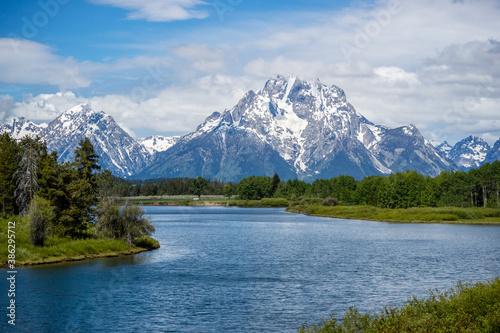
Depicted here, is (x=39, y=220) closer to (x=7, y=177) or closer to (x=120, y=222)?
(x=120, y=222)

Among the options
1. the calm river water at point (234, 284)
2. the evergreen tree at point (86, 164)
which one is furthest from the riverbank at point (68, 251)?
the evergreen tree at point (86, 164)

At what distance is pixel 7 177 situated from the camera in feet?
333

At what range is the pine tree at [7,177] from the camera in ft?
331

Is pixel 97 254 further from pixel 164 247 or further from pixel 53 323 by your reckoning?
pixel 53 323

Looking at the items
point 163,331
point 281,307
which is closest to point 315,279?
point 281,307

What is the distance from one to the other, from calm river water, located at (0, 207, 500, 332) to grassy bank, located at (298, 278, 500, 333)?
9.04m

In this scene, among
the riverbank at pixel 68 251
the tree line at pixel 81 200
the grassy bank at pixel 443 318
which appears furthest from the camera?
the tree line at pixel 81 200

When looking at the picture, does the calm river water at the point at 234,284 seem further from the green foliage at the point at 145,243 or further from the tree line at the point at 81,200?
the tree line at the point at 81,200

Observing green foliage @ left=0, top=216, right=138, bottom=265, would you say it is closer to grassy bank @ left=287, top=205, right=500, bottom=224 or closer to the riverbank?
the riverbank

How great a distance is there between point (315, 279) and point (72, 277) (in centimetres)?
2831

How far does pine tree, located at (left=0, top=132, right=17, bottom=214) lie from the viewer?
101 metres

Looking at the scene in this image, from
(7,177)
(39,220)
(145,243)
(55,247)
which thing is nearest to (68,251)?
(55,247)

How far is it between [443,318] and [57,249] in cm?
5574

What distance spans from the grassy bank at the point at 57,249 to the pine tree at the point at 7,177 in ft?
68.5
